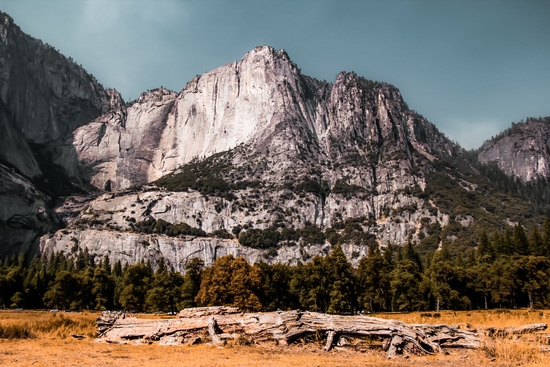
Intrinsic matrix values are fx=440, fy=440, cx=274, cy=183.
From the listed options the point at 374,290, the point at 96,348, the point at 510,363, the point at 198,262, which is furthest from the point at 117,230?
the point at 510,363

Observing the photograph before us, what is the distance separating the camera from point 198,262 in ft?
287

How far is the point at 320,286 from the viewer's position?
258 feet

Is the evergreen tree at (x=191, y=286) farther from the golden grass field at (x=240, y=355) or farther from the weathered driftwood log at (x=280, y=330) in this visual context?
the golden grass field at (x=240, y=355)

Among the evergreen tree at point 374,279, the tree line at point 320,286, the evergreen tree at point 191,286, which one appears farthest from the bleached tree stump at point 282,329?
the evergreen tree at point 374,279

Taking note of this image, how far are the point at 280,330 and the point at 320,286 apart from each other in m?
54.9

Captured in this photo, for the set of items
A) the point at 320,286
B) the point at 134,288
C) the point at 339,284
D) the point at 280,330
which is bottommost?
the point at 134,288

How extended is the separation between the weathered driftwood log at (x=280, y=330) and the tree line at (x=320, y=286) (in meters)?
38.6

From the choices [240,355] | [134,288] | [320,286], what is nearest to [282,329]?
[240,355]

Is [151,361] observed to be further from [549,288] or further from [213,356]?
[549,288]

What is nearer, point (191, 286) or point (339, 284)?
point (339, 284)

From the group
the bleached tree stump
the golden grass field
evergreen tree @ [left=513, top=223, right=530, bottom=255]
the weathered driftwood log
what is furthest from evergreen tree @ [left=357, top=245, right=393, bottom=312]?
the golden grass field

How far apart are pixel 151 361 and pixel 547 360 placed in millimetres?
16870

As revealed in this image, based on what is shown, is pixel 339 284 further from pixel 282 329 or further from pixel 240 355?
pixel 240 355

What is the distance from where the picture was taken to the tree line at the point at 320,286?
72.0 meters
